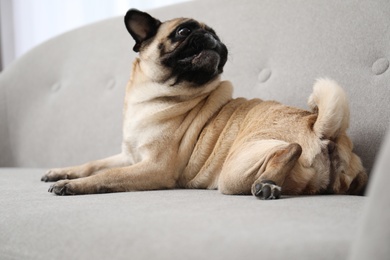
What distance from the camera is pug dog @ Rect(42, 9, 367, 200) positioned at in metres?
1.21

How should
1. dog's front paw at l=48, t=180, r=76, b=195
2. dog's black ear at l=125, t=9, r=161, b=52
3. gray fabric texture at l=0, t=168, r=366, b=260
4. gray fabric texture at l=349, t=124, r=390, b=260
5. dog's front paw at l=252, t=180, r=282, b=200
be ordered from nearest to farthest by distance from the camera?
gray fabric texture at l=349, t=124, r=390, b=260
gray fabric texture at l=0, t=168, r=366, b=260
dog's front paw at l=252, t=180, r=282, b=200
dog's front paw at l=48, t=180, r=76, b=195
dog's black ear at l=125, t=9, r=161, b=52

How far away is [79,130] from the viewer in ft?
7.11

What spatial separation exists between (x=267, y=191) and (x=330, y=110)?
261 millimetres

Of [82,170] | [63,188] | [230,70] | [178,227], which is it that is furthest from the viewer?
[230,70]

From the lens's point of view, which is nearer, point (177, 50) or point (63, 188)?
point (63, 188)

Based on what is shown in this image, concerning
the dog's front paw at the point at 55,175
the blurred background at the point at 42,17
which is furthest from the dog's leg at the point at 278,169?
the blurred background at the point at 42,17

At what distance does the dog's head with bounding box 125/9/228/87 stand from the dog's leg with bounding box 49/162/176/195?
30 centimetres

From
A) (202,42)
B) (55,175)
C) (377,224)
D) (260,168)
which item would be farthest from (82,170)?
(377,224)

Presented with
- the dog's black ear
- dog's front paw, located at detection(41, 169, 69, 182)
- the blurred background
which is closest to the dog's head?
the dog's black ear

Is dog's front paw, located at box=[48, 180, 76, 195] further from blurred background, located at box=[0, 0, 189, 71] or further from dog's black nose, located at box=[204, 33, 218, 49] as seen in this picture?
blurred background, located at box=[0, 0, 189, 71]

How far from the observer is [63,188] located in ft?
4.41

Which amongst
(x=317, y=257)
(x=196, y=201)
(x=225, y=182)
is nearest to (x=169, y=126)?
(x=225, y=182)

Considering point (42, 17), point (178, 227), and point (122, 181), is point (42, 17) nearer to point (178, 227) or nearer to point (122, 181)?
point (122, 181)

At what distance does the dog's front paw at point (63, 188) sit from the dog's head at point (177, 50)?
1.50 feet
